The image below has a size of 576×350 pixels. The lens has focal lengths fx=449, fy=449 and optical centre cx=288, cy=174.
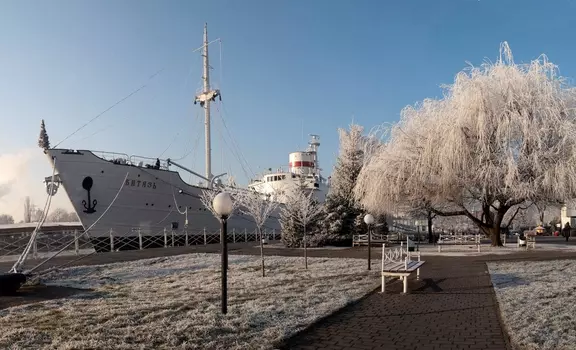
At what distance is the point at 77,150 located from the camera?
26750 millimetres

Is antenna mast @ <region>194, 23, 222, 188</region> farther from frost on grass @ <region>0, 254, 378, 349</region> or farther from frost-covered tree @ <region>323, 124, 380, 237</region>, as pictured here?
frost on grass @ <region>0, 254, 378, 349</region>

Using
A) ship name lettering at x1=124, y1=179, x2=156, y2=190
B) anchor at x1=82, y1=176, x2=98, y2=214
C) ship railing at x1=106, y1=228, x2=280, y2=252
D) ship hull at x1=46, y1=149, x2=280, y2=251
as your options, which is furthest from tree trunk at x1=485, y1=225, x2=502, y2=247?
anchor at x1=82, y1=176, x2=98, y2=214

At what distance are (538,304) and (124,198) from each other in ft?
81.8

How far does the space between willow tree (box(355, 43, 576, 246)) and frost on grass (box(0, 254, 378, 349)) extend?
10.8m

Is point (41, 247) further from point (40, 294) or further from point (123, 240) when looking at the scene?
point (40, 294)

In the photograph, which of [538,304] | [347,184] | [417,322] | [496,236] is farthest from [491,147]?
[417,322]

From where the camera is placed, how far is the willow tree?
2142 cm

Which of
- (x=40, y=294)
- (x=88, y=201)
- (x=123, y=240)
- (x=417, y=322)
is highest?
(x=88, y=201)

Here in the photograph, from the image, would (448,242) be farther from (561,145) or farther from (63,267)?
(63,267)

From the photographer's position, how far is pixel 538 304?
323 inches

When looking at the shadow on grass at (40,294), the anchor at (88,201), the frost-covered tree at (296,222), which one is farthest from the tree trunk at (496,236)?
the anchor at (88,201)

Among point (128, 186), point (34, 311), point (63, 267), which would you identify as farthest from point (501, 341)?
point (128, 186)

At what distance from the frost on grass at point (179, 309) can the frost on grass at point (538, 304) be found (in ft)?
9.66

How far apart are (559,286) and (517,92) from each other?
15111 mm
